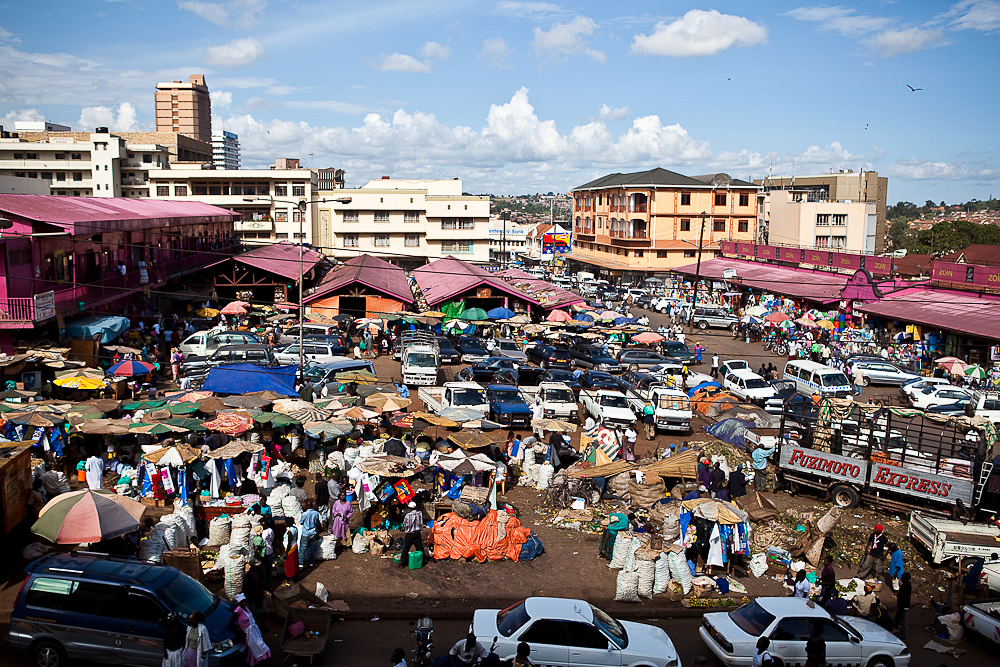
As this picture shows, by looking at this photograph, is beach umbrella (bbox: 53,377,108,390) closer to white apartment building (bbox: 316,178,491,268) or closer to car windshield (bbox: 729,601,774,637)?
car windshield (bbox: 729,601,774,637)

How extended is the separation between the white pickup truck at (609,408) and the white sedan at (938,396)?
1128 centimetres

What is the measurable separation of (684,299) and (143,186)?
53003 millimetres

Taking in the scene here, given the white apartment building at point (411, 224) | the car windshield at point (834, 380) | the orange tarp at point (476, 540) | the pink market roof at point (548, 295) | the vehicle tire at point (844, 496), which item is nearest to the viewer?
the orange tarp at point (476, 540)

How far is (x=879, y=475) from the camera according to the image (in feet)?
54.4

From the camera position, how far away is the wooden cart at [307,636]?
32.5ft

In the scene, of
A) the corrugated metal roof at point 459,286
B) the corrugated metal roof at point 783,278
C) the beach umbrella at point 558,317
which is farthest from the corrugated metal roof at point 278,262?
the corrugated metal roof at point 783,278

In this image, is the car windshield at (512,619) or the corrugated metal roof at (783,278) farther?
the corrugated metal roof at (783,278)

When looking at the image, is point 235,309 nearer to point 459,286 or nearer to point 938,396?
point 459,286

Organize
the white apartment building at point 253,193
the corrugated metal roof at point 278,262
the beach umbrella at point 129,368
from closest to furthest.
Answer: the beach umbrella at point 129,368 → the corrugated metal roof at point 278,262 → the white apartment building at point 253,193

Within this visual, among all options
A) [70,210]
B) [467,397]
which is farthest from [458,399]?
[70,210]

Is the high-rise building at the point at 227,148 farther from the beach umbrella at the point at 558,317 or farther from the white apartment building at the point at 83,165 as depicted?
the beach umbrella at the point at 558,317

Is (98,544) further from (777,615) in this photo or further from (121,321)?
(121,321)

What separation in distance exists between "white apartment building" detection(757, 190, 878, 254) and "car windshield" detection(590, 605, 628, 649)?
66.1 m

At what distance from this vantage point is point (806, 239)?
235ft
